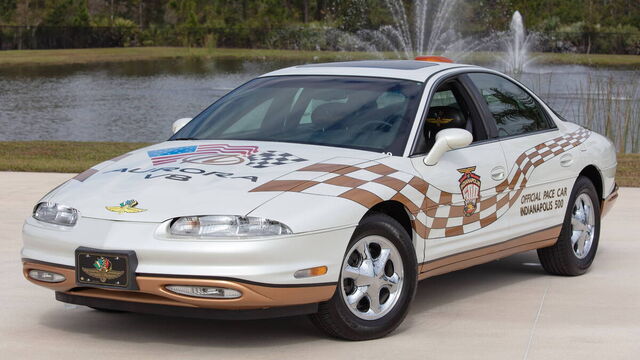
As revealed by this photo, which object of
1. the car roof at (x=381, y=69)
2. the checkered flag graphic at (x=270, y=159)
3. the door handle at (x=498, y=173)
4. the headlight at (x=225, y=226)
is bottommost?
the door handle at (x=498, y=173)

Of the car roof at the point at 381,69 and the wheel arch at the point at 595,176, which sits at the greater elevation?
the car roof at the point at 381,69

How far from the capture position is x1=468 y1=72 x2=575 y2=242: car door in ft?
23.5

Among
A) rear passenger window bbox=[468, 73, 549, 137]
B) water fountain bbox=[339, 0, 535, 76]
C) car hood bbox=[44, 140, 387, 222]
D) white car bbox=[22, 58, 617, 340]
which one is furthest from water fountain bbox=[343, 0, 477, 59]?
car hood bbox=[44, 140, 387, 222]

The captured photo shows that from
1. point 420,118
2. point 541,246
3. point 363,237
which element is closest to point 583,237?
point 541,246

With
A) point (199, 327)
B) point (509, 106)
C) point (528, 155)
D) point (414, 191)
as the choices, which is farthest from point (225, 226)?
point (509, 106)

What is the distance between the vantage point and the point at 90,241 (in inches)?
222

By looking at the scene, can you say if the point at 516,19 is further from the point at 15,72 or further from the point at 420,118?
the point at 420,118

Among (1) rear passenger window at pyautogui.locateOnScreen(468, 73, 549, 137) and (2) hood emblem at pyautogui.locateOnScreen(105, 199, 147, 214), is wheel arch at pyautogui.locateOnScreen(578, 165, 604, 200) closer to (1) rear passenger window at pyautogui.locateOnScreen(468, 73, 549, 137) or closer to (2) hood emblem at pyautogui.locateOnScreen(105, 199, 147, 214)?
(1) rear passenger window at pyautogui.locateOnScreen(468, 73, 549, 137)

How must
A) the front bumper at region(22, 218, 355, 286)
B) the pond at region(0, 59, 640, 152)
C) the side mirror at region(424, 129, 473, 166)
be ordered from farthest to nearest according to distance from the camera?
the pond at region(0, 59, 640, 152) → the side mirror at region(424, 129, 473, 166) → the front bumper at region(22, 218, 355, 286)

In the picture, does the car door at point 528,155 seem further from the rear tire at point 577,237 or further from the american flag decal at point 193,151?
the american flag decal at point 193,151

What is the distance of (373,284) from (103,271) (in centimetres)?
131

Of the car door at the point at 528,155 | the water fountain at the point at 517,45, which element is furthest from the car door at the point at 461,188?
the water fountain at the point at 517,45

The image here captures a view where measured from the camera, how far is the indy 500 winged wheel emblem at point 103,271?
5.56 metres

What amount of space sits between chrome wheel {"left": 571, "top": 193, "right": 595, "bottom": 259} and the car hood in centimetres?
206
